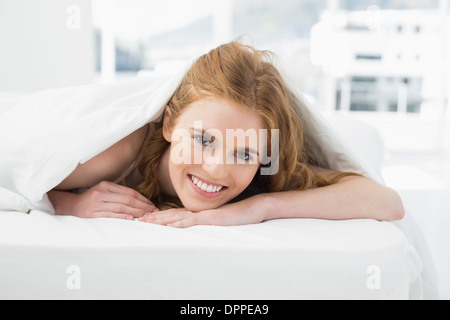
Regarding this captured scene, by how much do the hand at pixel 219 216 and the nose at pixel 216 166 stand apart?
0.26ft

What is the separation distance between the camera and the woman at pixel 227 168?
115 cm

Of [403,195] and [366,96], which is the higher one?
[366,96]

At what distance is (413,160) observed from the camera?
15.0 ft

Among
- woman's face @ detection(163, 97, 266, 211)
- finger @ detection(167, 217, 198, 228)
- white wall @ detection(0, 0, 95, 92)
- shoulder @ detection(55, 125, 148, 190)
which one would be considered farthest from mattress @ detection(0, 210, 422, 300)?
white wall @ detection(0, 0, 95, 92)

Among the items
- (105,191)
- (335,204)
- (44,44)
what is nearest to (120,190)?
(105,191)

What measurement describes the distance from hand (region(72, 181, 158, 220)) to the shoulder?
54mm

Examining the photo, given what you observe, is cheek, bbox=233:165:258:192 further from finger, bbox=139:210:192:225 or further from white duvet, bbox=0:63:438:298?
white duvet, bbox=0:63:438:298

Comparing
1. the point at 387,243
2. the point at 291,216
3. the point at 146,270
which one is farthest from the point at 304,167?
the point at 146,270

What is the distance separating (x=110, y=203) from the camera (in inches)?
A: 46.6

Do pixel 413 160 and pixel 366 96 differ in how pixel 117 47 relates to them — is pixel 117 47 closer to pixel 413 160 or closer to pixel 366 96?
pixel 366 96

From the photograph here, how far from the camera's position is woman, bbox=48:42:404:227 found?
3.77 feet

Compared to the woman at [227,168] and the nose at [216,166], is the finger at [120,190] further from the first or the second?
the nose at [216,166]

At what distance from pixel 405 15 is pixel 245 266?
4991 mm

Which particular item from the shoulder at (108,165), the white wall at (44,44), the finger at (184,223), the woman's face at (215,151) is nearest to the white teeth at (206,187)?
the woman's face at (215,151)
